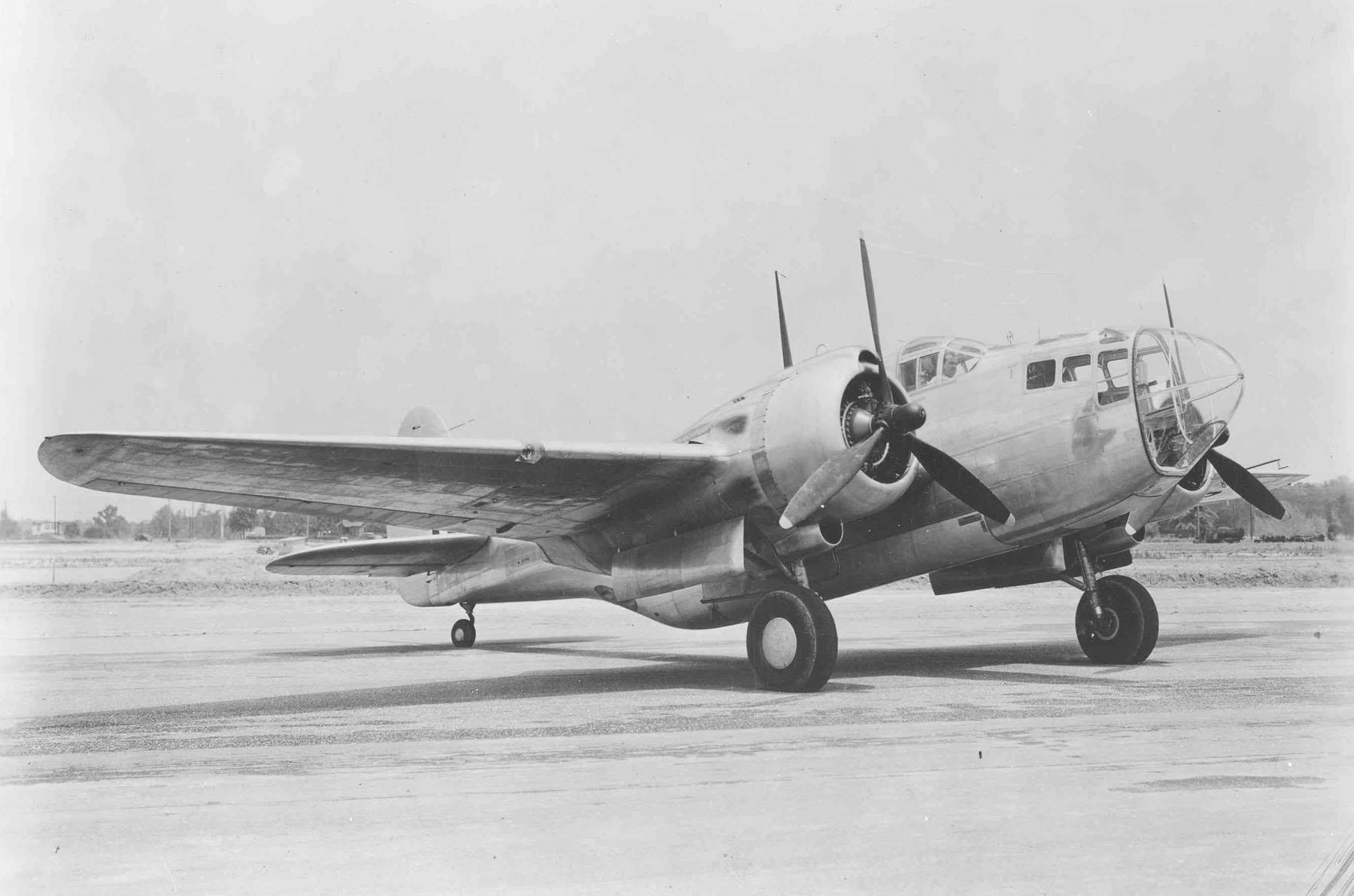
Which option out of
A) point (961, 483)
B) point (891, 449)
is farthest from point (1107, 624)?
point (891, 449)

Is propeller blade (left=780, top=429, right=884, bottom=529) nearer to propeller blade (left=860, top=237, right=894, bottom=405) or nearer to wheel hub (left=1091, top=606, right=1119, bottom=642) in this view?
propeller blade (left=860, top=237, right=894, bottom=405)

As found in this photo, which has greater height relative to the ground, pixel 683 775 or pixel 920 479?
pixel 920 479

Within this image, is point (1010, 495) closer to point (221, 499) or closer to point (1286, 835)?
point (1286, 835)

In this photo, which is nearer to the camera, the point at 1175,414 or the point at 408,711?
the point at 408,711

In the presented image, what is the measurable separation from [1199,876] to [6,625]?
94.0ft

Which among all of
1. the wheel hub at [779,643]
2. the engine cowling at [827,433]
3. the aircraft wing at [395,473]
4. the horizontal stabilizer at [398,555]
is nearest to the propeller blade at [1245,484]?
the engine cowling at [827,433]

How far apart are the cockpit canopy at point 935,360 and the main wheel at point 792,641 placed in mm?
2806

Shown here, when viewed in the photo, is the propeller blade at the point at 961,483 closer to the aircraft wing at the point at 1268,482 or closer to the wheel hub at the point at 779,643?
the wheel hub at the point at 779,643

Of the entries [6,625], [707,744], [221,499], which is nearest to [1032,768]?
[707,744]

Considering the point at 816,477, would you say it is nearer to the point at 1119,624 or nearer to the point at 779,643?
the point at 779,643

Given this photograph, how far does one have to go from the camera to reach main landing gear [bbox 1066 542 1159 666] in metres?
13.0

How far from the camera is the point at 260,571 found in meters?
53.2

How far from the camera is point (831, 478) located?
10.2 m

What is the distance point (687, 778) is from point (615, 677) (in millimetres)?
6958
